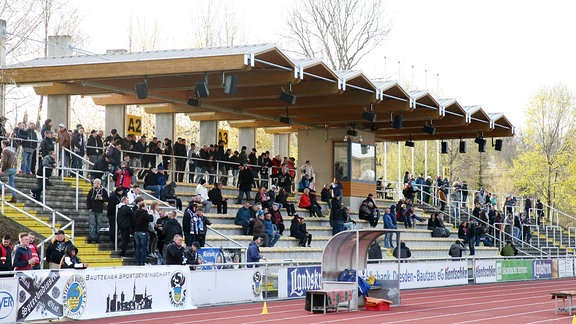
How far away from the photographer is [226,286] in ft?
74.7

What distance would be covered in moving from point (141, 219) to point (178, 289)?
2.85 m

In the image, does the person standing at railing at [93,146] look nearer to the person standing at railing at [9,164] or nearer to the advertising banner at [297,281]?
the person standing at railing at [9,164]

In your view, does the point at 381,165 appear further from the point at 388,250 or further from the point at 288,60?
the point at 288,60

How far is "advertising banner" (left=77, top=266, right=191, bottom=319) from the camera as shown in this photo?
1861cm

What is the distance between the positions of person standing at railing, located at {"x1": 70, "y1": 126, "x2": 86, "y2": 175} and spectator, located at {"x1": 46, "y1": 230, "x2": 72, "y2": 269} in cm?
715

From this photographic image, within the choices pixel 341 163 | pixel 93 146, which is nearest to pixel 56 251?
pixel 93 146

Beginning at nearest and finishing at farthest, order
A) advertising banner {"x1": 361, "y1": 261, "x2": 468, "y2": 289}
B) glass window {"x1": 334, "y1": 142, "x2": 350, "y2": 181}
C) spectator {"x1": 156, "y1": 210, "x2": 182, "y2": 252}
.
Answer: spectator {"x1": 156, "y1": 210, "x2": 182, "y2": 252}, advertising banner {"x1": 361, "y1": 261, "x2": 468, "y2": 289}, glass window {"x1": 334, "y1": 142, "x2": 350, "y2": 181}

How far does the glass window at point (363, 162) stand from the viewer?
4075 cm

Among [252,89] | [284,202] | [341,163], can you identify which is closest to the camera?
[252,89]

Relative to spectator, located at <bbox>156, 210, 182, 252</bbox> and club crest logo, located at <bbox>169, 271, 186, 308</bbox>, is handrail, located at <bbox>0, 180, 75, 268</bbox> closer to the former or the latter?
spectator, located at <bbox>156, 210, 182, 252</bbox>

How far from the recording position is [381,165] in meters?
71.2

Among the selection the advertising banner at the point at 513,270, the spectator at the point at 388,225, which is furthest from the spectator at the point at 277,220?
the advertising banner at the point at 513,270

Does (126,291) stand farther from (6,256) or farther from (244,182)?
(244,182)

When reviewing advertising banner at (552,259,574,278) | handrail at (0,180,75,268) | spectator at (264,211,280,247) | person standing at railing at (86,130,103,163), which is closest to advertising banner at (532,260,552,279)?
advertising banner at (552,259,574,278)
